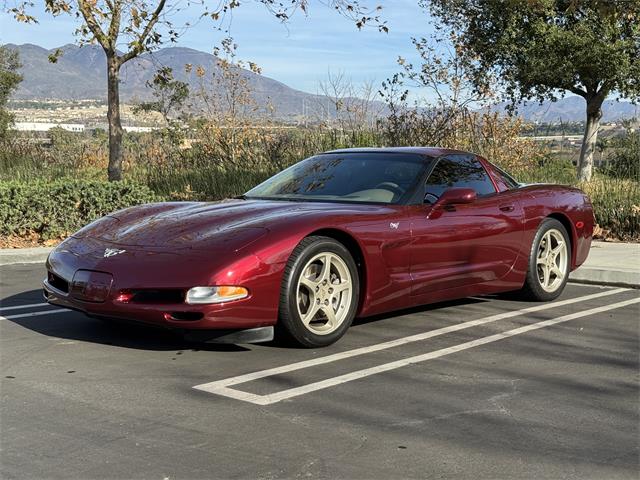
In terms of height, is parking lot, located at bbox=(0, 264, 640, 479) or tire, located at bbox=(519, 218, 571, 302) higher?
tire, located at bbox=(519, 218, 571, 302)

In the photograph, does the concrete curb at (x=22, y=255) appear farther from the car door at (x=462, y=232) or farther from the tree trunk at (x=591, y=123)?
the tree trunk at (x=591, y=123)

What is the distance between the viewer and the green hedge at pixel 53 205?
10.9m

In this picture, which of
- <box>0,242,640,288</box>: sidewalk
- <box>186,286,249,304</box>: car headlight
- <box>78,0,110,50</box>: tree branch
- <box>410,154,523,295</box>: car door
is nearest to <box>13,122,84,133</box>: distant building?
<box>78,0,110,50</box>: tree branch

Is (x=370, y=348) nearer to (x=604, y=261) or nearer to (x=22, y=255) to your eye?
(x=604, y=261)

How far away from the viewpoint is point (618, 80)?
1018 inches

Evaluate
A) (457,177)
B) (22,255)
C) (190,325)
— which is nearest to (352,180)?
(457,177)

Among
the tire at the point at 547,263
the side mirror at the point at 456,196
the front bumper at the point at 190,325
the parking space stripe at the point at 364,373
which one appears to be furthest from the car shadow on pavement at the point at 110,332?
the tire at the point at 547,263

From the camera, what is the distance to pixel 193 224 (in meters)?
5.49

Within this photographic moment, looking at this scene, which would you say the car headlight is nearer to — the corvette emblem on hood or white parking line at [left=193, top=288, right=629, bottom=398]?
white parking line at [left=193, top=288, right=629, bottom=398]

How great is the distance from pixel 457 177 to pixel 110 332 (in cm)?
303

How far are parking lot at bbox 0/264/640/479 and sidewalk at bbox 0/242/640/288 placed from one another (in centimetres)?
235

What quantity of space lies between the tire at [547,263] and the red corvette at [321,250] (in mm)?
17

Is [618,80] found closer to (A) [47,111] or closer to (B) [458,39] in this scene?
(B) [458,39]

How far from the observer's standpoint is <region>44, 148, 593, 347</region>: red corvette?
16.4 feet
